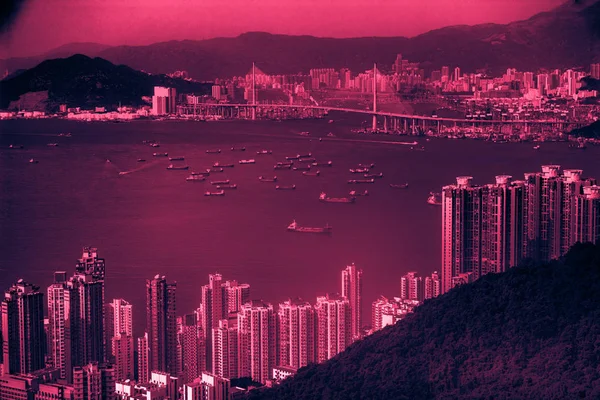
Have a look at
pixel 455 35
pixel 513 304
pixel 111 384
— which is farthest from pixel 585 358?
pixel 455 35

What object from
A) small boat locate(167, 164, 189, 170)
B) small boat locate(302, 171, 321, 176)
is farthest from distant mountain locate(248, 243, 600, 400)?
small boat locate(167, 164, 189, 170)

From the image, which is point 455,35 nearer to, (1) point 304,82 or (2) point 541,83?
(2) point 541,83

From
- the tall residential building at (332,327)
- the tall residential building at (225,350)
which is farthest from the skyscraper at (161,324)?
the tall residential building at (332,327)

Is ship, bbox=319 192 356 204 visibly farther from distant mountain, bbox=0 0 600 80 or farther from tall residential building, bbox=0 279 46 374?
tall residential building, bbox=0 279 46 374

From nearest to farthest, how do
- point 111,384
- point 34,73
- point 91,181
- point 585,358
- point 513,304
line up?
point 585,358, point 513,304, point 111,384, point 34,73, point 91,181

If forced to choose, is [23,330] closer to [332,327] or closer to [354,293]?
[332,327]

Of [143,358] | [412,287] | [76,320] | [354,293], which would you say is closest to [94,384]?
[143,358]

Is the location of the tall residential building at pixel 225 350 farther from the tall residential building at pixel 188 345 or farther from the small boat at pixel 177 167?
the small boat at pixel 177 167
